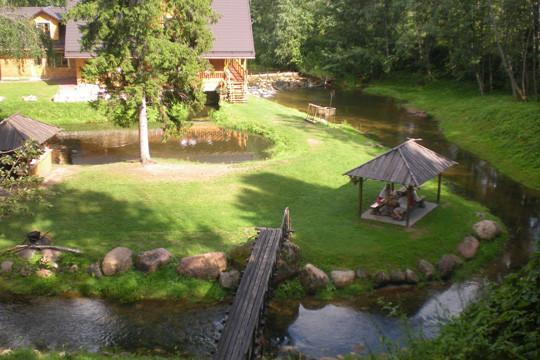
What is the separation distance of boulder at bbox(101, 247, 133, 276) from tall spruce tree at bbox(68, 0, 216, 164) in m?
9.51

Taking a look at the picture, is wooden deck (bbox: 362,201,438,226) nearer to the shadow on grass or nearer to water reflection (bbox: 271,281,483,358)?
water reflection (bbox: 271,281,483,358)

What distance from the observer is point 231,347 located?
1221cm

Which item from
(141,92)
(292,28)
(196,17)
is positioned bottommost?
(141,92)

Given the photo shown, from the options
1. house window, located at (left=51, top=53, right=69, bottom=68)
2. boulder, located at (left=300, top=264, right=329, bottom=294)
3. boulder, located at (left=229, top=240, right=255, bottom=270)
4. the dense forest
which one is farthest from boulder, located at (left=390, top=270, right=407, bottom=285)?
house window, located at (left=51, top=53, right=69, bottom=68)

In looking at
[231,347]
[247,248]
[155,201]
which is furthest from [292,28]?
[231,347]

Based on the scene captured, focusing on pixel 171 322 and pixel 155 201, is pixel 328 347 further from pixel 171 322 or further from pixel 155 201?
pixel 155 201

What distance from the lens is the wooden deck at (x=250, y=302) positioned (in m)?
12.2

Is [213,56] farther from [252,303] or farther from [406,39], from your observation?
[252,303]

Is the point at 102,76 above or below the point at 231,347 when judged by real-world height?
above

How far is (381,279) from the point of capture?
1669 centimetres

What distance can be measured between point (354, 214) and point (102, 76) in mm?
12921

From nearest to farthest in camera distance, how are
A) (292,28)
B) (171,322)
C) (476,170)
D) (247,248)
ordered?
(171,322) < (247,248) < (476,170) < (292,28)

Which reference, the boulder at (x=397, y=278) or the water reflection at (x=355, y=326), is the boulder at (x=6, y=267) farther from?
the boulder at (x=397, y=278)

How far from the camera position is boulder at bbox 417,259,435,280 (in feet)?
56.2
